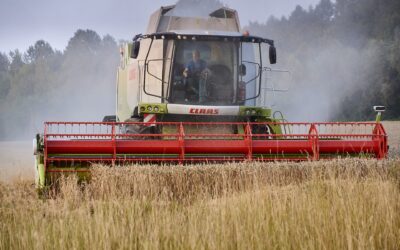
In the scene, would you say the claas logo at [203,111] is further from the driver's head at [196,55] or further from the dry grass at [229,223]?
the dry grass at [229,223]

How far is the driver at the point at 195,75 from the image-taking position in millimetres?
9406

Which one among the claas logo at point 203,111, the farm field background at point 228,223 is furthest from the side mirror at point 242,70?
the farm field background at point 228,223

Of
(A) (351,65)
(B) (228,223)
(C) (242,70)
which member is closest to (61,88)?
(A) (351,65)

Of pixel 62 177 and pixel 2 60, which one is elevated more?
pixel 2 60

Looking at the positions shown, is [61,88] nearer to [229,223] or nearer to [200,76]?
[200,76]

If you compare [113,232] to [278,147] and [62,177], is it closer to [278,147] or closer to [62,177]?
[62,177]

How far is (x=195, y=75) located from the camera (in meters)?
9.46

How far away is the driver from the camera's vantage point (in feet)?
30.9

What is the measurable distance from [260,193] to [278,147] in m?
2.51

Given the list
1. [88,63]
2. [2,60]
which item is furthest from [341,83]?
[2,60]

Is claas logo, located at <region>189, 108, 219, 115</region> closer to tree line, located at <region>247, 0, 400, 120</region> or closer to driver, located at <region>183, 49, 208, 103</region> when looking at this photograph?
driver, located at <region>183, 49, 208, 103</region>

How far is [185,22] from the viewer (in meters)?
10.5

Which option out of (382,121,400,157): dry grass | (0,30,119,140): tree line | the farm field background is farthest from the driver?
(0,30,119,140): tree line

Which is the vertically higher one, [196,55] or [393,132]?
[196,55]
